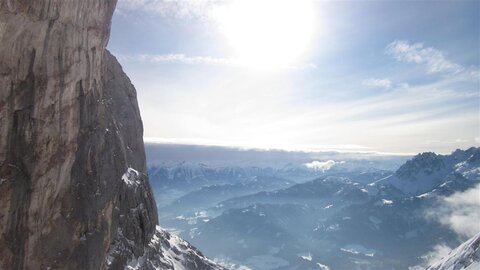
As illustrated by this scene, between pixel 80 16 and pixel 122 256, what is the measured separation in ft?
203

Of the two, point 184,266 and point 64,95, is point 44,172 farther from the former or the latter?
point 184,266

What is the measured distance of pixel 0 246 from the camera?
49188 mm

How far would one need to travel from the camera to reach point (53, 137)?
53875 mm

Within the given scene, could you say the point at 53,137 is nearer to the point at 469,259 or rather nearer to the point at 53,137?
the point at 53,137

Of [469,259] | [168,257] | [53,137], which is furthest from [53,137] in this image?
[469,259]

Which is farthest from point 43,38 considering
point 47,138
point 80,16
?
point 47,138

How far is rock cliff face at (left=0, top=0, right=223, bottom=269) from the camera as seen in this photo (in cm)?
4625

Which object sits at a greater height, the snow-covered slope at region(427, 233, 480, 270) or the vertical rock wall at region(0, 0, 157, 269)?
the vertical rock wall at region(0, 0, 157, 269)

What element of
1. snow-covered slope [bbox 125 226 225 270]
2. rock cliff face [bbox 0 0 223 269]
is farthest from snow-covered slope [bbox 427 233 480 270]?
rock cliff face [bbox 0 0 223 269]

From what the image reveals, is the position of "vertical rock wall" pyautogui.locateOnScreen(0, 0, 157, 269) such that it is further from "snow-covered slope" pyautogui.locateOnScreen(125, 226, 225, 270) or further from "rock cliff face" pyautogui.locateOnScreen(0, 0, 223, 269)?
"snow-covered slope" pyautogui.locateOnScreen(125, 226, 225, 270)

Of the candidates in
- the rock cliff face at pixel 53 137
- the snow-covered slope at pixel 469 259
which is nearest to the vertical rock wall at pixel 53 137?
the rock cliff face at pixel 53 137

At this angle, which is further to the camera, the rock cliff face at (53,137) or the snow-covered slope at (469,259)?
the snow-covered slope at (469,259)

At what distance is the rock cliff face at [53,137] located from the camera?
46.2 metres

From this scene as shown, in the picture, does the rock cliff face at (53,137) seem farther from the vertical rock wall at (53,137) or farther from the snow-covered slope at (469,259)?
the snow-covered slope at (469,259)
